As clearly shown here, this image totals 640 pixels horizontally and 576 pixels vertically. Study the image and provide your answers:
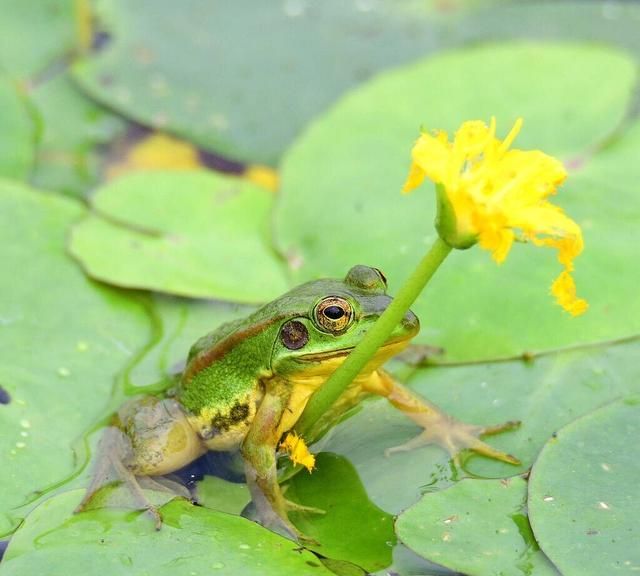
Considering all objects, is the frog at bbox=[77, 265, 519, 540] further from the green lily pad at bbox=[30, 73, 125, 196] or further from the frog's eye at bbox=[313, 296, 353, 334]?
the green lily pad at bbox=[30, 73, 125, 196]

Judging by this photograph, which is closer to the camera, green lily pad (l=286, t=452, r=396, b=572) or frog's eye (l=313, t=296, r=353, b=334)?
green lily pad (l=286, t=452, r=396, b=572)

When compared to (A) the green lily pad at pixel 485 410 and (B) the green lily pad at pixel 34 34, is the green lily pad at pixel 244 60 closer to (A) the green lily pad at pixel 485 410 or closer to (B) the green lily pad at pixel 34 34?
(B) the green lily pad at pixel 34 34

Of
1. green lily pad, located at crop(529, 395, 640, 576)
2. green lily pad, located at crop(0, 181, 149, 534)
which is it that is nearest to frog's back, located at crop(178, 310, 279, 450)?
green lily pad, located at crop(0, 181, 149, 534)

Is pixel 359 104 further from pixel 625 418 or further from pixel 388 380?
pixel 625 418

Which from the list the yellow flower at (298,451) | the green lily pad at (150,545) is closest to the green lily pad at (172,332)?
the yellow flower at (298,451)

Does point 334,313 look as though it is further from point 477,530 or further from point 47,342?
point 47,342

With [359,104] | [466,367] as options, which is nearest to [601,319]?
[466,367]

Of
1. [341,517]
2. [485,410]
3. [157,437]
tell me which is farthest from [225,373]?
[485,410]
